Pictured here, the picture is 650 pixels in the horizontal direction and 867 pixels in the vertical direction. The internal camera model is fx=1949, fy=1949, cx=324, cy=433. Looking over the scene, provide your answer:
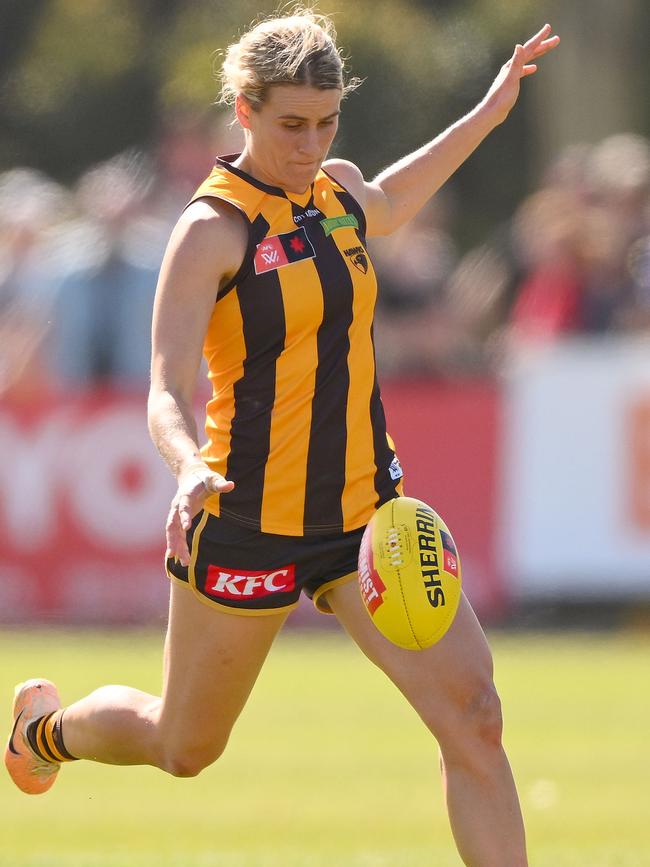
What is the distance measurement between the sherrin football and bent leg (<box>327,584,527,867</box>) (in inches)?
4.9

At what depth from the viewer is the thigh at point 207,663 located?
19.1 ft

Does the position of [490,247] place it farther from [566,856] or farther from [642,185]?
[566,856]

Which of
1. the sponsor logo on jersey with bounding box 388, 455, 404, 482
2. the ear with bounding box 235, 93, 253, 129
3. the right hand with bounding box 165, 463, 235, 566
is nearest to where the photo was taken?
the right hand with bounding box 165, 463, 235, 566

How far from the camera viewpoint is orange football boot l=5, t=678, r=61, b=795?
21.6ft

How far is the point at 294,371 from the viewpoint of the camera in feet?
18.9

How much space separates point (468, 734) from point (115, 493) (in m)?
7.60

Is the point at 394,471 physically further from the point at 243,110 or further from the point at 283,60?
the point at 283,60

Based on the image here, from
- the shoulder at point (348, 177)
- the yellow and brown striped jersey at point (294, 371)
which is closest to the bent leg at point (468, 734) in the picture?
the yellow and brown striped jersey at point (294, 371)

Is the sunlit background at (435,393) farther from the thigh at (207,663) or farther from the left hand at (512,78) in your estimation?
the left hand at (512,78)

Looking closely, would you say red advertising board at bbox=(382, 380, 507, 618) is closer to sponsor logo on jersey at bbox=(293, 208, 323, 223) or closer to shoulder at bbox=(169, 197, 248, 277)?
sponsor logo on jersey at bbox=(293, 208, 323, 223)

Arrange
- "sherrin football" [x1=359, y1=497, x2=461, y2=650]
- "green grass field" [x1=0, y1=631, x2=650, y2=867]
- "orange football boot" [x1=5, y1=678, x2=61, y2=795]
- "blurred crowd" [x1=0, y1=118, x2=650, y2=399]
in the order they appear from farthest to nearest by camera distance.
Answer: "blurred crowd" [x1=0, y1=118, x2=650, y2=399]
"green grass field" [x1=0, y1=631, x2=650, y2=867]
"orange football boot" [x1=5, y1=678, x2=61, y2=795]
"sherrin football" [x1=359, y1=497, x2=461, y2=650]

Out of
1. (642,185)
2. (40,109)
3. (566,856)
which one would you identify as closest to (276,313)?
(566,856)

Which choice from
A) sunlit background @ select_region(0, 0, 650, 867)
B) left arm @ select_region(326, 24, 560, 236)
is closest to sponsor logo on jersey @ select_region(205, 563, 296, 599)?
left arm @ select_region(326, 24, 560, 236)

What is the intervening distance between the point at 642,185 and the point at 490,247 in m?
1.99
